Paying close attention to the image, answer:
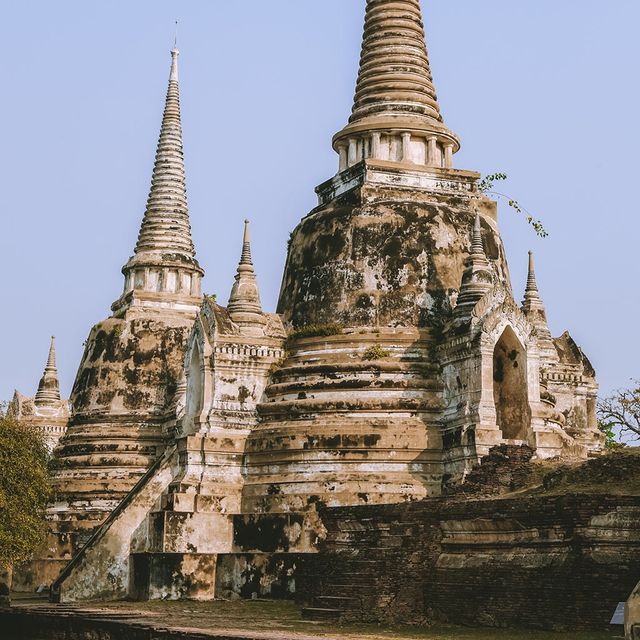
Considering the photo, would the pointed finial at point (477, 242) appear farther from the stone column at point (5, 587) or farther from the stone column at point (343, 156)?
the stone column at point (5, 587)

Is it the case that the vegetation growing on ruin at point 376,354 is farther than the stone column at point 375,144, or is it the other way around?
the stone column at point 375,144

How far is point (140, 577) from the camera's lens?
2608 centimetres

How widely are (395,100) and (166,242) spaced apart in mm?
11708

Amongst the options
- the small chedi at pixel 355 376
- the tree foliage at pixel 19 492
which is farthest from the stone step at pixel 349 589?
the tree foliage at pixel 19 492

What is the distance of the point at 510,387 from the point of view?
2655cm

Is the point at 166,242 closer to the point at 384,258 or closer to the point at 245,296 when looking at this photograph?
the point at 245,296

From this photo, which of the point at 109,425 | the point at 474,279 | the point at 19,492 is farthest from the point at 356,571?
the point at 109,425

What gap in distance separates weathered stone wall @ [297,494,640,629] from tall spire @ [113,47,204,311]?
18799 millimetres

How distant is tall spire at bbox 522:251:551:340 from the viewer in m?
34.4

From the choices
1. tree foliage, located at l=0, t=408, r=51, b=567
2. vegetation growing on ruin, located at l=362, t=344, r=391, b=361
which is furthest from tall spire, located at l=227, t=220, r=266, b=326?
tree foliage, located at l=0, t=408, r=51, b=567

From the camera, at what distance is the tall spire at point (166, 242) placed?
39531 mm

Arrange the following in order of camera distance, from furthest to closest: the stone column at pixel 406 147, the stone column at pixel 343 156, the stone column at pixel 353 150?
the stone column at pixel 343 156 → the stone column at pixel 353 150 → the stone column at pixel 406 147

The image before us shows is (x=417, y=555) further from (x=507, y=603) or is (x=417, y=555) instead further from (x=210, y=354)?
(x=210, y=354)

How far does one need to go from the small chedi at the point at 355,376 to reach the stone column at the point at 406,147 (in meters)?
0.03
